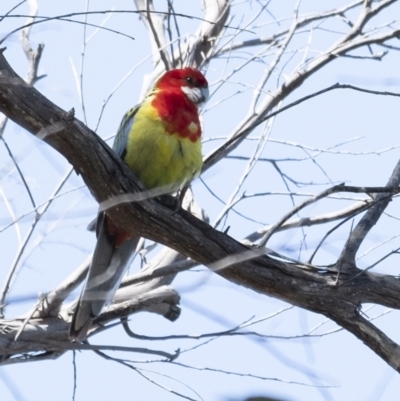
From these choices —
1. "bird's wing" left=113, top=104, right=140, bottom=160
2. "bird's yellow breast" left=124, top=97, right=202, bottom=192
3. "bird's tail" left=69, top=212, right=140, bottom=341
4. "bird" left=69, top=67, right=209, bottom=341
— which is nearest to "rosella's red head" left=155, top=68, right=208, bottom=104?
"bird" left=69, top=67, right=209, bottom=341

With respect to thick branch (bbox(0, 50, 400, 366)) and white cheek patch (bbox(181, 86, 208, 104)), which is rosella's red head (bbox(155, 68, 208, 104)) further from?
thick branch (bbox(0, 50, 400, 366))

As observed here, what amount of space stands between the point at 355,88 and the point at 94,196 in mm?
1099

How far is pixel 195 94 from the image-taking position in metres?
4.30

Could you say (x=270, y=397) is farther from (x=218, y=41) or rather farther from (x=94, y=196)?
(x=218, y=41)

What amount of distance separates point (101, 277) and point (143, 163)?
61 centimetres

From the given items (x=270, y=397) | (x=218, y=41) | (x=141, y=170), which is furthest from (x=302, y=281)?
(x=218, y=41)

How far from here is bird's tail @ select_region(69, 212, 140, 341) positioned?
3799 millimetres

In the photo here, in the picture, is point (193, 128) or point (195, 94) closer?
point (193, 128)

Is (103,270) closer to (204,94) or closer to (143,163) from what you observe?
(143,163)

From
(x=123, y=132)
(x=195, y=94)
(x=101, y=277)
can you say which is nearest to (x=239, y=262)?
(x=101, y=277)

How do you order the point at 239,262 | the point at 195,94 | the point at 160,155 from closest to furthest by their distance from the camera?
the point at 239,262 < the point at 160,155 < the point at 195,94

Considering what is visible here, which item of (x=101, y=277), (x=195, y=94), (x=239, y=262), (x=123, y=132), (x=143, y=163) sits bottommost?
(x=239, y=262)

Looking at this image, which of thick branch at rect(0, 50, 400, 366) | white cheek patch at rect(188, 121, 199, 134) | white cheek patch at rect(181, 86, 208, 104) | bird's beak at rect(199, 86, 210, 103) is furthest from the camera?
bird's beak at rect(199, 86, 210, 103)

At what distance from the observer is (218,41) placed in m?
4.94
